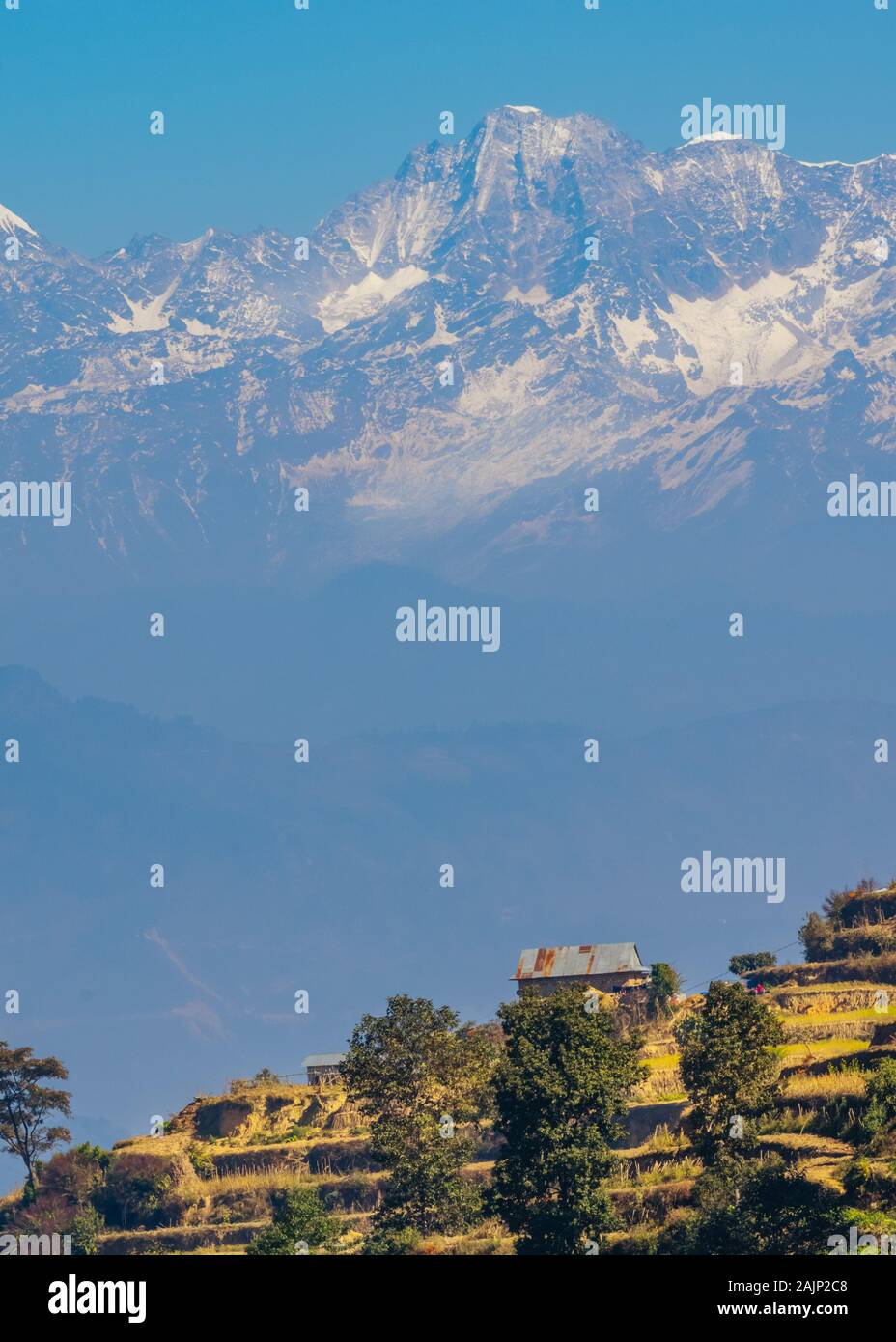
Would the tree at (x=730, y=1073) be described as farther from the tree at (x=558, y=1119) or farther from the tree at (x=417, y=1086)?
the tree at (x=417, y=1086)

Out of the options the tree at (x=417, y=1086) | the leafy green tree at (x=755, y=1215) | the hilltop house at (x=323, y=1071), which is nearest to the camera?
the leafy green tree at (x=755, y=1215)

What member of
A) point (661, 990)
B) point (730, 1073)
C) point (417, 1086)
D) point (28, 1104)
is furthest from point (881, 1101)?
point (28, 1104)

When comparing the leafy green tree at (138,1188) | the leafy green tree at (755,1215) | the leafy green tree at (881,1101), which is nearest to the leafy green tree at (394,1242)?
the leafy green tree at (755,1215)

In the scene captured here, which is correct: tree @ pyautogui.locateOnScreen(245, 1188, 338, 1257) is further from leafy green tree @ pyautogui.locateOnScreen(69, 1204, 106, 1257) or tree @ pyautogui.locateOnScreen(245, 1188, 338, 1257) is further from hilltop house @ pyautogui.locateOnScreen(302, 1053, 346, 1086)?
hilltop house @ pyautogui.locateOnScreen(302, 1053, 346, 1086)

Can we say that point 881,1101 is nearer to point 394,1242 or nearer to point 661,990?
point 394,1242

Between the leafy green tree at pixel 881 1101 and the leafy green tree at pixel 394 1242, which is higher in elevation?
the leafy green tree at pixel 881 1101
